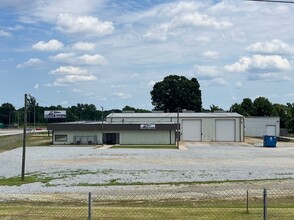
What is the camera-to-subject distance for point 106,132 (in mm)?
86188

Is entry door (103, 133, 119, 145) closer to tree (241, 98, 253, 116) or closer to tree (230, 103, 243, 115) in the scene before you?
tree (230, 103, 243, 115)

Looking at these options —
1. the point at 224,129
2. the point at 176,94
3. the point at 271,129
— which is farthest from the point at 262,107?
the point at 224,129

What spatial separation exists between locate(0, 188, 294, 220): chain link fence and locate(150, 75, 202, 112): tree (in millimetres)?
133363

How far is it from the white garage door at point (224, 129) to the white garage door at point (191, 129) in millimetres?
3452

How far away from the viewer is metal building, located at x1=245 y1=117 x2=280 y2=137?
107 m

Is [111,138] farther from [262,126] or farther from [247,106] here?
[247,106]

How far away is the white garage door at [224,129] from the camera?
9312 centimetres

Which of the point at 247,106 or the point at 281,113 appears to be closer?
the point at 281,113

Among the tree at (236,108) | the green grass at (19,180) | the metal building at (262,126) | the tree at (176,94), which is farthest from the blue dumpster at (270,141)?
the tree at (176,94)

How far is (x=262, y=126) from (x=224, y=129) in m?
19.8

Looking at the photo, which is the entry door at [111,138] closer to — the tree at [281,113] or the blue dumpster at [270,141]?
the blue dumpster at [270,141]

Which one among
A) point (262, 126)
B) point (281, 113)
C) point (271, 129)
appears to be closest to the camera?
point (271, 129)

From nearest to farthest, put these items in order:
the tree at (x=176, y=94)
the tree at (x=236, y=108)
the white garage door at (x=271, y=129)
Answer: the white garage door at (x=271, y=129) → the tree at (x=236, y=108) → the tree at (x=176, y=94)

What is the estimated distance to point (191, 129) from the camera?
94812mm
